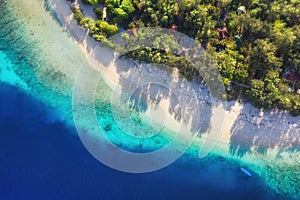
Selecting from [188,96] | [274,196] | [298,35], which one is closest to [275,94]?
[298,35]

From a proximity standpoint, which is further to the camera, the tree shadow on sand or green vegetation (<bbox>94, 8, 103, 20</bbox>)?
the tree shadow on sand

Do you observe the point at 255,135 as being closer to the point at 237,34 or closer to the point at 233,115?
the point at 233,115

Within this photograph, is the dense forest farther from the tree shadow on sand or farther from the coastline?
the tree shadow on sand

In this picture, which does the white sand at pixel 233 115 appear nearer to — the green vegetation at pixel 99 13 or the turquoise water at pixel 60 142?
the turquoise water at pixel 60 142

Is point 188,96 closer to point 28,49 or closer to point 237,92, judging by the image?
point 237,92

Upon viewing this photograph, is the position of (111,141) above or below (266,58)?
below

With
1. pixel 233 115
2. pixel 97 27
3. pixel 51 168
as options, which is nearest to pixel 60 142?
pixel 51 168

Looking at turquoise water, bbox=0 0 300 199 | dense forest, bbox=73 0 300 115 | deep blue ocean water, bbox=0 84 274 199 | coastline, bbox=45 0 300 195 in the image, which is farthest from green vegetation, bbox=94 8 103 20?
deep blue ocean water, bbox=0 84 274 199
